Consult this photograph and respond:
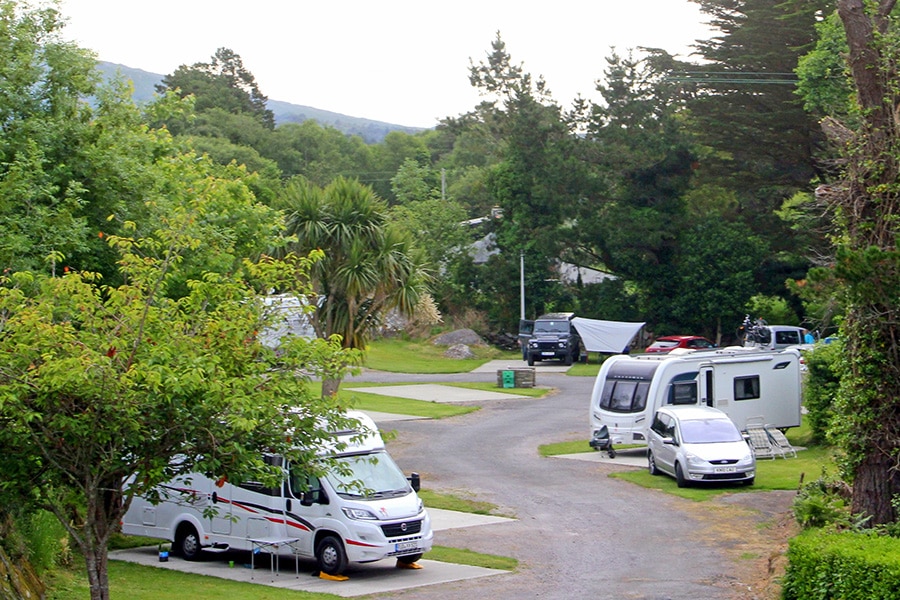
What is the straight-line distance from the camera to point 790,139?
51344 millimetres

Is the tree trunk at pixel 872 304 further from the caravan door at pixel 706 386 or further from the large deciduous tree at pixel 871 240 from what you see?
the caravan door at pixel 706 386

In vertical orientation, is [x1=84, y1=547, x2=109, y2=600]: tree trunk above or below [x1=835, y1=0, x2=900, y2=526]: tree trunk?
below

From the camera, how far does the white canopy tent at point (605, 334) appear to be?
51469 mm

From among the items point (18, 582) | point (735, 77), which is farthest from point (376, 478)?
point (735, 77)

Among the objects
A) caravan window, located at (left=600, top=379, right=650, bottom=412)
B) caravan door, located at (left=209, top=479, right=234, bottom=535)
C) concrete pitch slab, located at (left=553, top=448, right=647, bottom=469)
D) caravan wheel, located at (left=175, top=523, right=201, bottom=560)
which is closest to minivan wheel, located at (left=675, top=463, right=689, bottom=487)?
concrete pitch slab, located at (left=553, top=448, right=647, bottom=469)

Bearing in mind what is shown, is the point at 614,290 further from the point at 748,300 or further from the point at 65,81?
the point at 65,81

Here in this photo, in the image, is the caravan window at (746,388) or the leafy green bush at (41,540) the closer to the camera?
the leafy green bush at (41,540)

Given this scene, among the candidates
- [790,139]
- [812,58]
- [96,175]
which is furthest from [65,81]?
[790,139]

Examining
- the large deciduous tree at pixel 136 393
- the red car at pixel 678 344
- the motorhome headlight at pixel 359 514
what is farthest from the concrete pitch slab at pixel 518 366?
the large deciduous tree at pixel 136 393

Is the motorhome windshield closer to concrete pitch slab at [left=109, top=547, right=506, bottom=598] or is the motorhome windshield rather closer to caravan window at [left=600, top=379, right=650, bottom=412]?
concrete pitch slab at [left=109, top=547, right=506, bottom=598]

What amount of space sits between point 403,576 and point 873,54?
33.9ft

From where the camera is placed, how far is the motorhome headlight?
1577 centimetres

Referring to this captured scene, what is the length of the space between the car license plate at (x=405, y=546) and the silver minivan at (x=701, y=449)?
29.6 feet

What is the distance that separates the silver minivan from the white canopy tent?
26894mm
